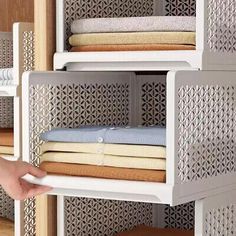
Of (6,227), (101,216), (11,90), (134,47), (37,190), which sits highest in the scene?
(134,47)

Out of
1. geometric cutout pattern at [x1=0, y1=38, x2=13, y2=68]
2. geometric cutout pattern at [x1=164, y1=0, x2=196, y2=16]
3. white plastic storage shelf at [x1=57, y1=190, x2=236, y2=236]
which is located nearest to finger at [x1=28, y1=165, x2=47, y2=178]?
white plastic storage shelf at [x1=57, y1=190, x2=236, y2=236]

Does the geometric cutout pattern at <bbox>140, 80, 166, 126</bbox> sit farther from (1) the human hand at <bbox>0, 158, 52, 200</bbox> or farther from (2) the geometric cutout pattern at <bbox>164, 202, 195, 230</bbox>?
(1) the human hand at <bbox>0, 158, 52, 200</bbox>

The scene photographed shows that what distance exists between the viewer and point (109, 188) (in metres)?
1.82

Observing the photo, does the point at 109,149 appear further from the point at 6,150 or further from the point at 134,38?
the point at 6,150

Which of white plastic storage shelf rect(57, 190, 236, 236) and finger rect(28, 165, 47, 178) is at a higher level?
finger rect(28, 165, 47, 178)

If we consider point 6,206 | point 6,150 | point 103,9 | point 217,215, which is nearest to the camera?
point 217,215

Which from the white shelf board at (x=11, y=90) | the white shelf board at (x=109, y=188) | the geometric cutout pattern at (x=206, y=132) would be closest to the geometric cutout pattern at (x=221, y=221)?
the geometric cutout pattern at (x=206, y=132)

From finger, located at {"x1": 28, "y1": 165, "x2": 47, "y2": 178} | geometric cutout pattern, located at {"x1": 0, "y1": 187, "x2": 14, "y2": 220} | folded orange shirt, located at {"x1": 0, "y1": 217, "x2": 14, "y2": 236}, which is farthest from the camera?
geometric cutout pattern, located at {"x1": 0, "y1": 187, "x2": 14, "y2": 220}

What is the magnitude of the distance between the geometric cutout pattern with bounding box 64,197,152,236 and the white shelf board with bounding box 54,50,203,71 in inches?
14.6

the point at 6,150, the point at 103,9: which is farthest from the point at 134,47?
the point at 6,150

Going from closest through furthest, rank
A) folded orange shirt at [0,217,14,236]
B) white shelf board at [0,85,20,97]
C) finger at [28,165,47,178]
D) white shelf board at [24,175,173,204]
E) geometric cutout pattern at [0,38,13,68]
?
white shelf board at [24,175,173,204] → finger at [28,165,47,178] → white shelf board at [0,85,20,97] → folded orange shirt at [0,217,14,236] → geometric cutout pattern at [0,38,13,68]

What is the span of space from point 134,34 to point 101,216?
23.6 inches

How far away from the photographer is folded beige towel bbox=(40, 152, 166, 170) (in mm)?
1803

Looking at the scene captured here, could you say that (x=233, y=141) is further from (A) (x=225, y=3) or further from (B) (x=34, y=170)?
(B) (x=34, y=170)
